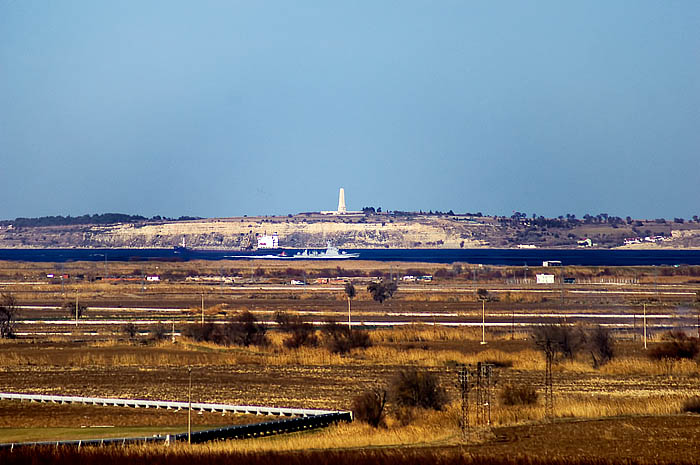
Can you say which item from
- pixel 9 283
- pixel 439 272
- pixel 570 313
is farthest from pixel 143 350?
pixel 439 272

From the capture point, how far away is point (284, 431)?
25.4 meters

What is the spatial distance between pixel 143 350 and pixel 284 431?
20.9 metres

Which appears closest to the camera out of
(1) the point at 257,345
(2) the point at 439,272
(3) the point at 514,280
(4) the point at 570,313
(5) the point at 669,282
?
(1) the point at 257,345

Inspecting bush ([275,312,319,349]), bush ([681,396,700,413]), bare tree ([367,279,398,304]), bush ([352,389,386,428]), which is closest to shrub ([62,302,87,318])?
bush ([275,312,319,349])

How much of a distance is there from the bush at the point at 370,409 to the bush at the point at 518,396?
4.05 metres

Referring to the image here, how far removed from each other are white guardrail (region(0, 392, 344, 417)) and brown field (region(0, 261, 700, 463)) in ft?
2.28

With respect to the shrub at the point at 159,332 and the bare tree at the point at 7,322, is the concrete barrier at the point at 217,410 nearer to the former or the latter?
the shrub at the point at 159,332

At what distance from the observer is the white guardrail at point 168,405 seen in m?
29.0

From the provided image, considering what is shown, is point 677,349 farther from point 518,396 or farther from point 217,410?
point 217,410

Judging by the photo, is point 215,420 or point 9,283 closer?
point 215,420

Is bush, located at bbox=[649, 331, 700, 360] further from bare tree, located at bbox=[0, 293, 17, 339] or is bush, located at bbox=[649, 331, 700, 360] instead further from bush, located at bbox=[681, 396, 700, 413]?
bare tree, located at bbox=[0, 293, 17, 339]

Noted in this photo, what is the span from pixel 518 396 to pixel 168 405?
10419mm

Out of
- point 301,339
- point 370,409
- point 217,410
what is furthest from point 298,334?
point 370,409

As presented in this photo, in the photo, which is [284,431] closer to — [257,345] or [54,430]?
[54,430]
